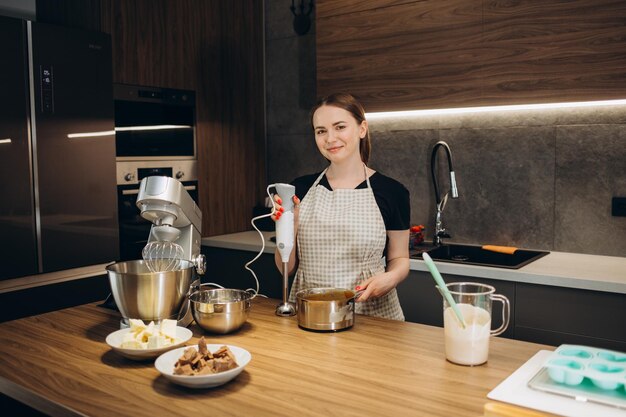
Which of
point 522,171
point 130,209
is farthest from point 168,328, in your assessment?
point 522,171

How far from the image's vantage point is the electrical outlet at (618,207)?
2566 mm

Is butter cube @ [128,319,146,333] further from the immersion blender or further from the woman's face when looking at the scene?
the woman's face

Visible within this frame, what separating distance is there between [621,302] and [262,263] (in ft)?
5.52

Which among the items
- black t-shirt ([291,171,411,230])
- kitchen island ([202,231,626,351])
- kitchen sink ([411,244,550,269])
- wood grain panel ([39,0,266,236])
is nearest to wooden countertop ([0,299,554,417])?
black t-shirt ([291,171,411,230])

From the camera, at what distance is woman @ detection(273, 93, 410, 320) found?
2000mm

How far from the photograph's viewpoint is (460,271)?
7.84 feet

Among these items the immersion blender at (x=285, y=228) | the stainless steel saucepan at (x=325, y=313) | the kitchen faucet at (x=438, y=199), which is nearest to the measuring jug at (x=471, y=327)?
the stainless steel saucepan at (x=325, y=313)

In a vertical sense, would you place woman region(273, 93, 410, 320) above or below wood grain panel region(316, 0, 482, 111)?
below

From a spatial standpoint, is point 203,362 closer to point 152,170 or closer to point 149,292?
point 149,292

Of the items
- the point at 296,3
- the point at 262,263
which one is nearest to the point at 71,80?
the point at 262,263

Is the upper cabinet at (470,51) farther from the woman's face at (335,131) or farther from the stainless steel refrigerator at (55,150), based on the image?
the stainless steel refrigerator at (55,150)

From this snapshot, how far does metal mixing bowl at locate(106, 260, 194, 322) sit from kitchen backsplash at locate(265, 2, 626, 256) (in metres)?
1.87

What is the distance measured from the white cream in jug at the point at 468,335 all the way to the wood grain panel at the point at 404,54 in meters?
1.57

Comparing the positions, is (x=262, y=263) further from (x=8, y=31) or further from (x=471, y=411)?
(x=471, y=411)
